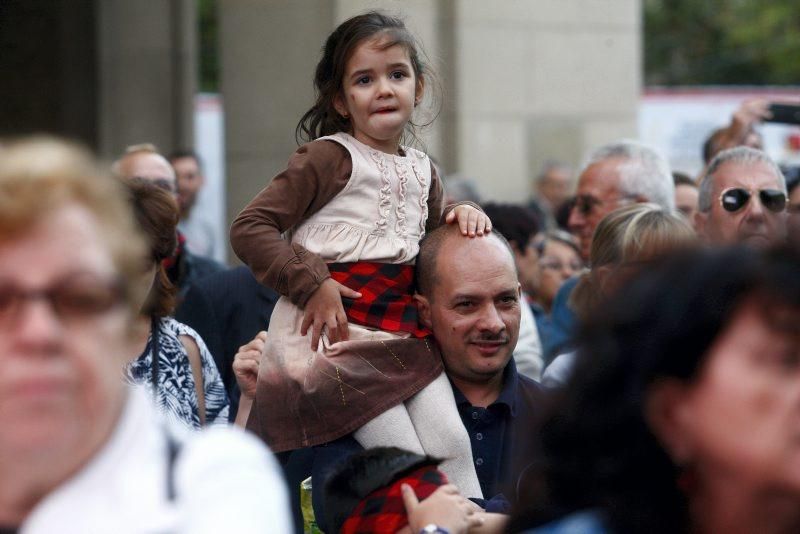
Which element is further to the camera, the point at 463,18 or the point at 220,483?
the point at 463,18

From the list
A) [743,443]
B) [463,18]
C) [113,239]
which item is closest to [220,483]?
[113,239]

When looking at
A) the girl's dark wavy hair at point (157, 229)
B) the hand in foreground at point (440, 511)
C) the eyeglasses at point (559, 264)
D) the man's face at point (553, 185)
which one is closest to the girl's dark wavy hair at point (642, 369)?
the hand in foreground at point (440, 511)

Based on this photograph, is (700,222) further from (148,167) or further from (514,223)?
(148,167)

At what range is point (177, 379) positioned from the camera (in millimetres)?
4770

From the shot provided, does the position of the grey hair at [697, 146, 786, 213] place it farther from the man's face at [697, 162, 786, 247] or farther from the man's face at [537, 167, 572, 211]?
the man's face at [537, 167, 572, 211]

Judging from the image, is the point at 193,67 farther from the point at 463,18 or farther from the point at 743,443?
the point at 743,443

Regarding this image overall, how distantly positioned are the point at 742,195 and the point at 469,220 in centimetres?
209

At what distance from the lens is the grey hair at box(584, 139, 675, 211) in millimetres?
6734

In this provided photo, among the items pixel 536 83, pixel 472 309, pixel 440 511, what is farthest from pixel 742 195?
pixel 536 83

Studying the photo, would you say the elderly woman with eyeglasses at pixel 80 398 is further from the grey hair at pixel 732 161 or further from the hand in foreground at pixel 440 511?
the grey hair at pixel 732 161

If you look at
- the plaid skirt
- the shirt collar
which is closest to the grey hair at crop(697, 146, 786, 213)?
the shirt collar

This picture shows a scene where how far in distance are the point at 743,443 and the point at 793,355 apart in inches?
5.7

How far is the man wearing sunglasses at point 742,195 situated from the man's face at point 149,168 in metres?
2.90

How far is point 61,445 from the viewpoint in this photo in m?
2.03
